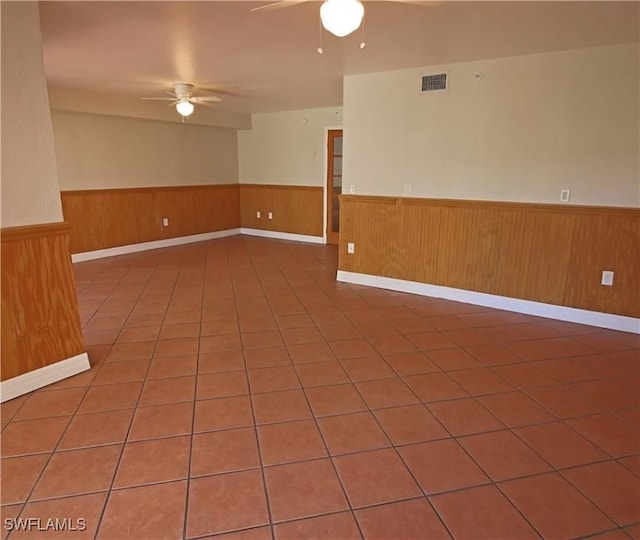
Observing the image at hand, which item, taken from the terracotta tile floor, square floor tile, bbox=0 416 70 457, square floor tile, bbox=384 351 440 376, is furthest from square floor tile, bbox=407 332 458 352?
square floor tile, bbox=0 416 70 457

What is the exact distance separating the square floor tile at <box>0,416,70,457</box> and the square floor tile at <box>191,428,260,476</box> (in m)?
0.72

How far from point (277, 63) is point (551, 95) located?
7.99 feet

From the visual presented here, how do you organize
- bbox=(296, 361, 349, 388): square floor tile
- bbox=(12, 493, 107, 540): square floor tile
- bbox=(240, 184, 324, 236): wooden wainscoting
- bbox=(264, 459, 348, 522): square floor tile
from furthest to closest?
bbox=(240, 184, 324, 236): wooden wainscoting → bbox=(296, 361, 349, 388): square floor tile → bbox=(264, 459, 348, 522): square floor tile → bbox=(12, 493, 107, 540): square floor tile

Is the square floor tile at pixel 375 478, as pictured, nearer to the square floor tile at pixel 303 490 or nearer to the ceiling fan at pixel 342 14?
the square floor tile at pixel 303 490

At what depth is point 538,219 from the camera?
12.3ft

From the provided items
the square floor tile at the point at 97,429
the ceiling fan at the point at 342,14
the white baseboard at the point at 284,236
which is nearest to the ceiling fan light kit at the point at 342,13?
the ceiling fan at the point at 342,14

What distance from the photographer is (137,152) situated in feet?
21.4

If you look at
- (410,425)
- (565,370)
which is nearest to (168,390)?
(410,425)

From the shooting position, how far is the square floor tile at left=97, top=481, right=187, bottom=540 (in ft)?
5.11

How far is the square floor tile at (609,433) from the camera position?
6.76ft

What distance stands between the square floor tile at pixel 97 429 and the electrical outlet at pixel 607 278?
3724 mm

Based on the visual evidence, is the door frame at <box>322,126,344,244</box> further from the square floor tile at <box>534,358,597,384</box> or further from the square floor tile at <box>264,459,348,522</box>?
the square floor tile at <box>264,459,348,522</box>

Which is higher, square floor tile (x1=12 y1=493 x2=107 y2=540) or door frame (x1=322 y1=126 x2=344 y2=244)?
door frame (x1=322 y1=126 x2=344 y2=244)

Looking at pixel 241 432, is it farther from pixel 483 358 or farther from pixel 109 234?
pixel 109 234
